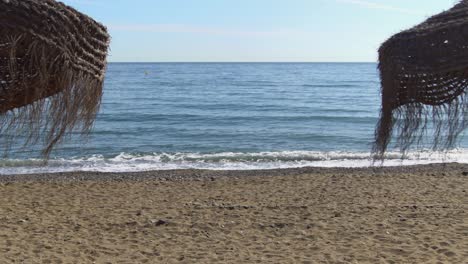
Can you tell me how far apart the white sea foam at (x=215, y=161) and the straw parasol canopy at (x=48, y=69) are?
1229 cm

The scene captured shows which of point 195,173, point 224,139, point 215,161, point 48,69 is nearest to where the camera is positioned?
point 48,69

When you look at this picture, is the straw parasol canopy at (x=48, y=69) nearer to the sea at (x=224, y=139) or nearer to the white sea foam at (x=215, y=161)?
the sea at (x=224, y=139)

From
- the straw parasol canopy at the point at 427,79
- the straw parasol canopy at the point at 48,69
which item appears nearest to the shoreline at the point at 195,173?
the straw parasol canopy at the point at 48,69

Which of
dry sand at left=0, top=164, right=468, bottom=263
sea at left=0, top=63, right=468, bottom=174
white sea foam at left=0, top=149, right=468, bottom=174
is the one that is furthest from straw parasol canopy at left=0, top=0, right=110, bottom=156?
white sea foam at left=0, top=149, right=468, bottom=174

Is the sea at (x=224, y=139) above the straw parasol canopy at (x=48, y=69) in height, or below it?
below

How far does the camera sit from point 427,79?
250 centimetres

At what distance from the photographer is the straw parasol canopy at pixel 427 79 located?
7.97 feet

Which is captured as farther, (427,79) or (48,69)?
(427,79)

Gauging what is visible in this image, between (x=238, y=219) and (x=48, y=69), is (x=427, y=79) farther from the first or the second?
(x=238, y=219)

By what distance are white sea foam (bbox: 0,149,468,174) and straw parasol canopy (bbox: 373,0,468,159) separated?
12259mm

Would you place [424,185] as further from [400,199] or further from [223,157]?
[223,157]

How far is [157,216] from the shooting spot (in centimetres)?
830

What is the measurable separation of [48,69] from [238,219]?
5.93m

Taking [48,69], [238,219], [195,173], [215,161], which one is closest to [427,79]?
[48,69]
